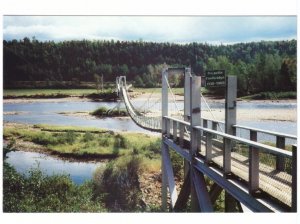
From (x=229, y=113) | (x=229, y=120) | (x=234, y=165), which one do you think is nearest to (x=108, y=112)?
(x=229, y=120)

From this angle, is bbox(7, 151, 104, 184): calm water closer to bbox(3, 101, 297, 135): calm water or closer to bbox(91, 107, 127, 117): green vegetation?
bbox(3, 101, 297, 135): calm water

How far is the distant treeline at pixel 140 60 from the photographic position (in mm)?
7645

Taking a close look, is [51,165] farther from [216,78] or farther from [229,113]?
[216,78]

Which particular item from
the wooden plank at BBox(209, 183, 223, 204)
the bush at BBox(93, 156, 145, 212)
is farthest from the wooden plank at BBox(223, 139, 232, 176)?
the bush at BBox(93, 156, 145, 212)

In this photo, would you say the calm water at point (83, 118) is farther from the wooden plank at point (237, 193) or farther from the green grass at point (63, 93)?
the wooden plank at point (237, 193)

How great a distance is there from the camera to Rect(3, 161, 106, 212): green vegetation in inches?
348

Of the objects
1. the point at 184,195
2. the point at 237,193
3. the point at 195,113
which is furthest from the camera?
the point at 184,195

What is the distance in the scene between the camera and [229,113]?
224 inches

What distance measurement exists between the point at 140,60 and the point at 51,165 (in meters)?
3.34

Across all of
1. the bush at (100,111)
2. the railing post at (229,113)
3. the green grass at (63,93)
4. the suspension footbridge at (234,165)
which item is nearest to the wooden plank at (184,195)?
the suspension footbridge at (234,165)

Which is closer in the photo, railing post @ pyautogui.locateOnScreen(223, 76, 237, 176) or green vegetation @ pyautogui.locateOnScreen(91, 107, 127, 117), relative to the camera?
railing post @ pyautogui.locateOnScreen(223, 76, 237, 176)

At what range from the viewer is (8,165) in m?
8.39

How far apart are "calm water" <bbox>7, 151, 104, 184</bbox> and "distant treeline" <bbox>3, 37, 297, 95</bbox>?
5.78ft
